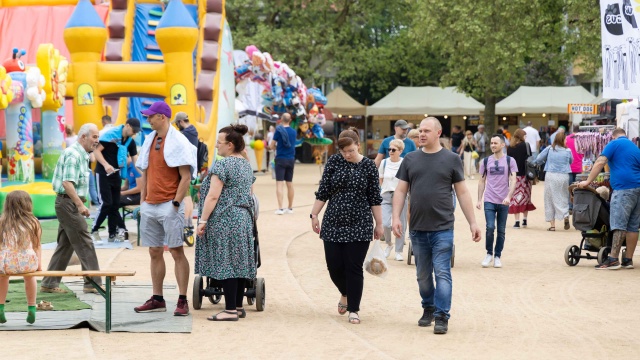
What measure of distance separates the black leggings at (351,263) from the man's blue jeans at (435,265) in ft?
1.74

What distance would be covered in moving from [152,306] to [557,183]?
417 inches

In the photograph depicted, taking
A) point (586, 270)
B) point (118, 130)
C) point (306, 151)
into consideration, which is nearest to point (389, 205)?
point (586, 270)

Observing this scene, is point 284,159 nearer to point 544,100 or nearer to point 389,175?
point 389,175

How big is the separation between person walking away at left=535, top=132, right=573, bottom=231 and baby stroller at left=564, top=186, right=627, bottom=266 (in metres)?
4.95

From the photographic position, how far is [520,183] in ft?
61.0

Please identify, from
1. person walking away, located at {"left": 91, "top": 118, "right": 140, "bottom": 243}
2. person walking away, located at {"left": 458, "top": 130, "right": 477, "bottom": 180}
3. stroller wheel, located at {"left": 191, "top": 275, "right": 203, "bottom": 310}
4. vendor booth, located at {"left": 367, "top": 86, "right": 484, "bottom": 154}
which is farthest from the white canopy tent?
stroller wheel, located at {"left": 191, "top": 275, "right": 203, "bottom": 310}

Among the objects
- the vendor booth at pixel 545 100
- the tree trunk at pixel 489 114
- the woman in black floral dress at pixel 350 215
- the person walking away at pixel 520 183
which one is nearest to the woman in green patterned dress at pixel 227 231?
the woman in black floral dress at pixel 350 215

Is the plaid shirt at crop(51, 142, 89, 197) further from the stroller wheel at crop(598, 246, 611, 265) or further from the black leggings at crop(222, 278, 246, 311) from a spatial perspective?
the stroller wheel at crop(598, 246, 611, 265)

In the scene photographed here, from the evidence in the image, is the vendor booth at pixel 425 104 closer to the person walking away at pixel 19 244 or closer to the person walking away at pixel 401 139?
the person walking away at pixel 401 139

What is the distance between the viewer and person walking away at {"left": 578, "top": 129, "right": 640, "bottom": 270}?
41.5ft

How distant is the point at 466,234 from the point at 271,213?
14.9 feet

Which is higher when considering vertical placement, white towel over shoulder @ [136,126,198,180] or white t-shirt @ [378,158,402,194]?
white towel over shoulder @ [136,126,198,180]

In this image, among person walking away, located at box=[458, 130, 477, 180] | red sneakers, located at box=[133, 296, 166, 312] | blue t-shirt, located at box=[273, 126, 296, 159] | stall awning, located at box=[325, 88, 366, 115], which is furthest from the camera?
stall awning, located at box=[325, 88, 366, 115]

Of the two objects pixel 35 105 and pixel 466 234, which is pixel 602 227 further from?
pixel 35 105
